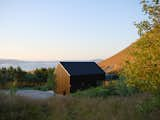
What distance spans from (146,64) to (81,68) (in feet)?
110

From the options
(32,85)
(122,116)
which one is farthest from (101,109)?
(32,85)

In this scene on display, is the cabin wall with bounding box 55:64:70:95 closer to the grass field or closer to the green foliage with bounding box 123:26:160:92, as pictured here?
the grass field

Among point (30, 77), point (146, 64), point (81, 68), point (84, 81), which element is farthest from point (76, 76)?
point (146, 64)

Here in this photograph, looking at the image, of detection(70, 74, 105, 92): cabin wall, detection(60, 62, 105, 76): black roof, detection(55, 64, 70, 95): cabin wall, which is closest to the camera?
detection(70, 74, 105, 92): cabin wall

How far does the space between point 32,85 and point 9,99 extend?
38.6m

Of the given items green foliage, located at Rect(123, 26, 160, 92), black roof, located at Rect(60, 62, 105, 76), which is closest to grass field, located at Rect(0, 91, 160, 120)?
green foliage, located at Rect(123, 26, 160, 92)

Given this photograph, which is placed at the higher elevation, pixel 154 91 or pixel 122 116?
pixel 154 91

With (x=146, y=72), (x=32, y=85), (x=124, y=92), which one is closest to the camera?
(x=146, y=72)

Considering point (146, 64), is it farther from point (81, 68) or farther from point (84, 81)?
point (81, 68)

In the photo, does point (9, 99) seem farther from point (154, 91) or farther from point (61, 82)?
point (61, 82)

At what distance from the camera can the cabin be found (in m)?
41.3

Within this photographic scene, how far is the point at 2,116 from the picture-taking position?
13492 millimetres

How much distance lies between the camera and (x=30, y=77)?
53594mm

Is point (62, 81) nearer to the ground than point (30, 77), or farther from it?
nearer to the ground
